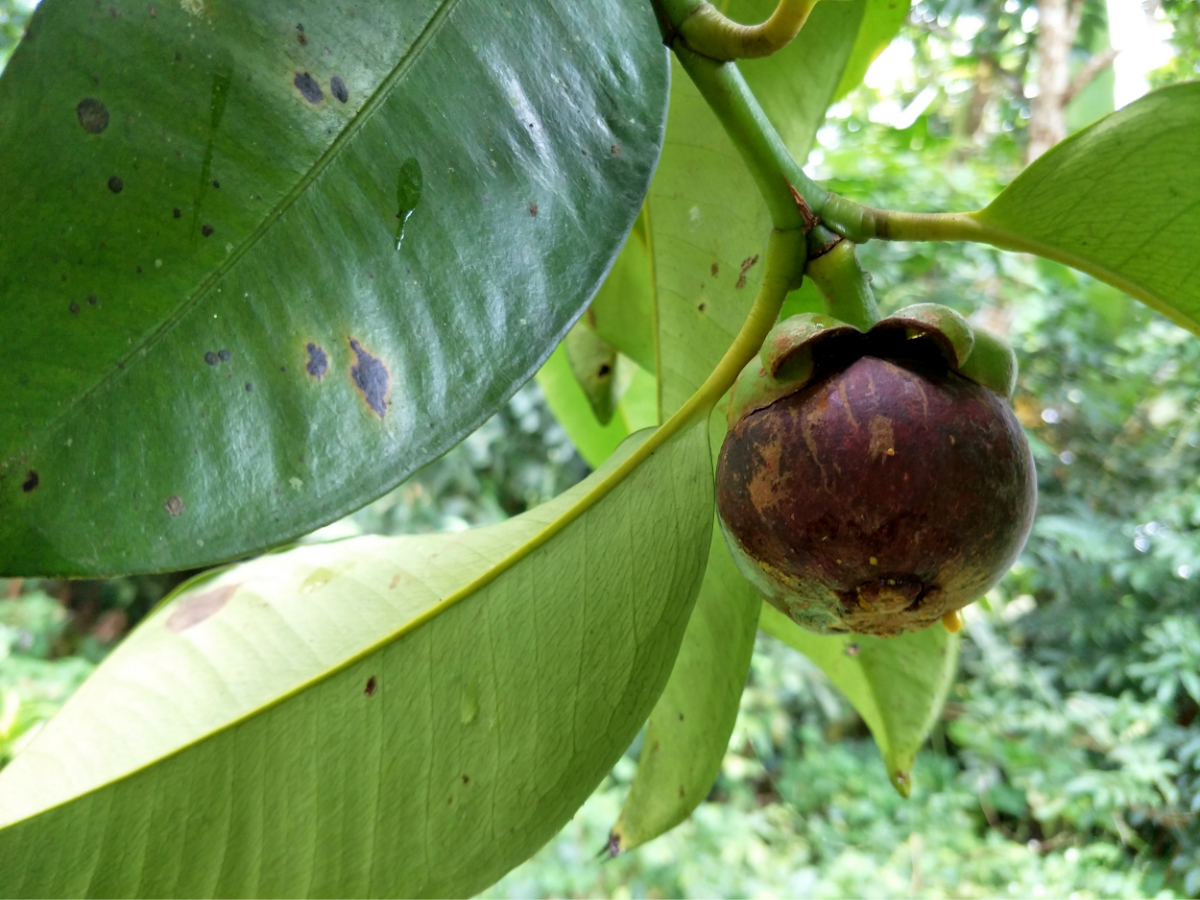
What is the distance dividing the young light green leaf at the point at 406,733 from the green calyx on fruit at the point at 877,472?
0.17 ft

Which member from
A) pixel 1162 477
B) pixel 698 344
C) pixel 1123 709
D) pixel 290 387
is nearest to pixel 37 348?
pixel 290 387

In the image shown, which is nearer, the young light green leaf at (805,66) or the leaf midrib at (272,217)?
the leaf midrib at (272,217)

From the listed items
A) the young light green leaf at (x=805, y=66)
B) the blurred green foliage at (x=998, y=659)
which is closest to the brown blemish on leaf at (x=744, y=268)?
the young light green leaf at (x=805, y=66)

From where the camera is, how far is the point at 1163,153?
0.36 m

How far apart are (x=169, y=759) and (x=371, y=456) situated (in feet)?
0.83

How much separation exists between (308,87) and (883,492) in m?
0.26

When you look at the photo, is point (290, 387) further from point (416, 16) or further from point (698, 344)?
point (698, 344)

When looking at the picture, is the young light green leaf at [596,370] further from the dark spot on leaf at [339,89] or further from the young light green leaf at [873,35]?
the dark spot on leaf at [339,89]

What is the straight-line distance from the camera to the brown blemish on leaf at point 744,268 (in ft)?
1.81

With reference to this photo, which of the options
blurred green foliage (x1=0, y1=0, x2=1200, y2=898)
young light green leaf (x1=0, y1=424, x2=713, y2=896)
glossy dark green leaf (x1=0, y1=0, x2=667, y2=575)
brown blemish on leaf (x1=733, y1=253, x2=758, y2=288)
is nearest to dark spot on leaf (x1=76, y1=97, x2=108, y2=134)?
glossy dark green leaf (x1=0, y1=0, x2=667, y2=575)

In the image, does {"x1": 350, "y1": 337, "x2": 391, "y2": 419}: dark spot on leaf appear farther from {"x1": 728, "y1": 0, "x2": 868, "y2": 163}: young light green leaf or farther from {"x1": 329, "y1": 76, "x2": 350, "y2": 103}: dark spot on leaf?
{"x1": 728, "y1": 0, "x2": 868, "y2": 163}: young light green leaf

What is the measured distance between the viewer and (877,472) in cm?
36

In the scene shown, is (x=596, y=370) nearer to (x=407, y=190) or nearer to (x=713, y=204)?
(x=713, y=204)

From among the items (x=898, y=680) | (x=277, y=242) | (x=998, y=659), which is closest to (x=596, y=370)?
(x=898, y=680)
